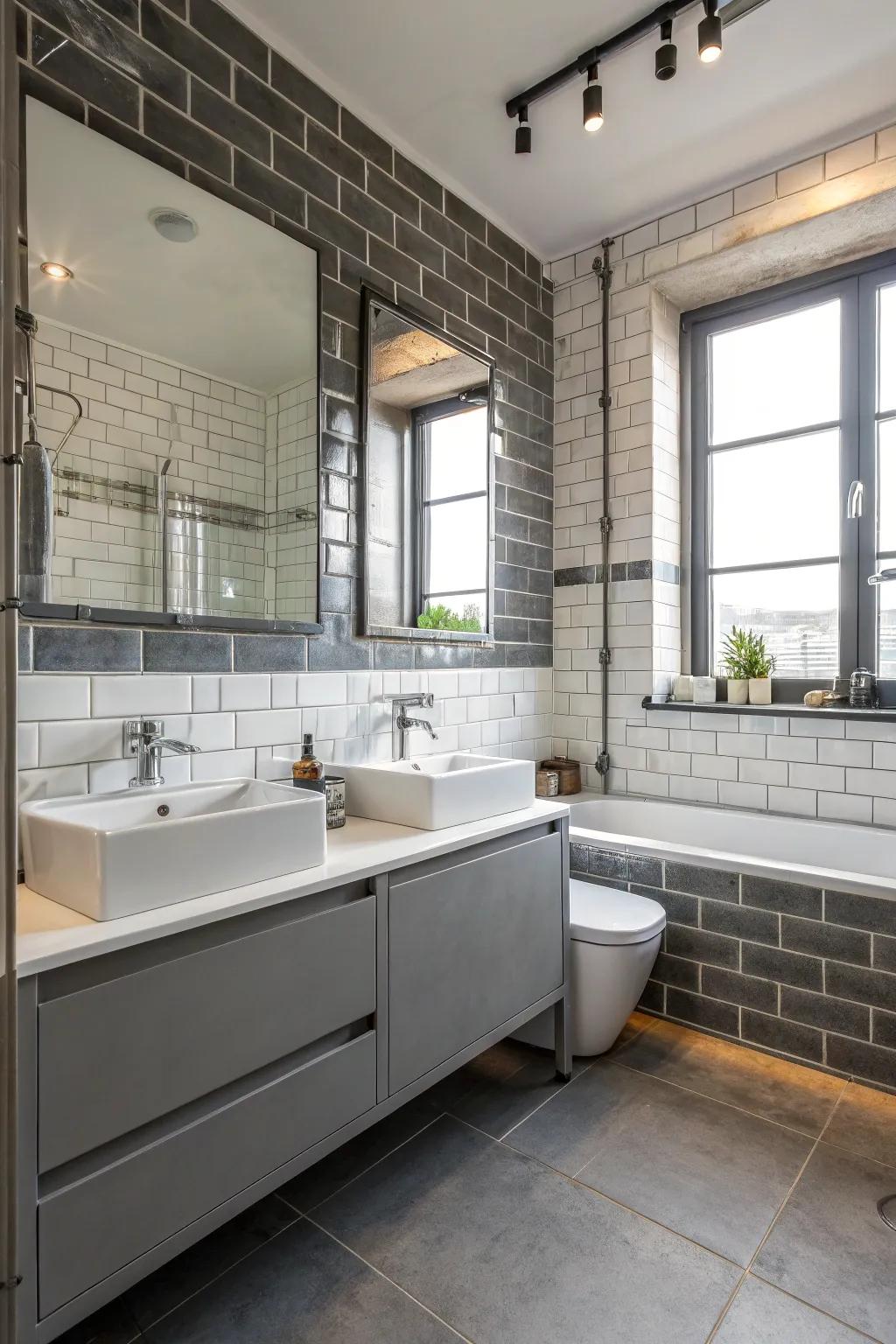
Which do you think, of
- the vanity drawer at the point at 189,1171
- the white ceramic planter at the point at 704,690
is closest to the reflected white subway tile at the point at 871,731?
the white ceramic planter at the point at 704,690

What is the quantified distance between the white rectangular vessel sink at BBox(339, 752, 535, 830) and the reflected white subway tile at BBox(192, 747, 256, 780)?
25cm

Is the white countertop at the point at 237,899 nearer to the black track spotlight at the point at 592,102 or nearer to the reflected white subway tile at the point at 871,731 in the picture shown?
the reflected white subway tile at the point at 871,731

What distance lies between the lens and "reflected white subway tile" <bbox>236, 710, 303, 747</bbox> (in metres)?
1.98

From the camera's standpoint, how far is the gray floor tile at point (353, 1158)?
166 cm

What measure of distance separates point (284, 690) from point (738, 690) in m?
1.94

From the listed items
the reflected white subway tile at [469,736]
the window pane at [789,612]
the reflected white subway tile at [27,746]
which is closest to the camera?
the reflected white subway tile at [27,746]

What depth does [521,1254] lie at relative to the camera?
1.50 metres

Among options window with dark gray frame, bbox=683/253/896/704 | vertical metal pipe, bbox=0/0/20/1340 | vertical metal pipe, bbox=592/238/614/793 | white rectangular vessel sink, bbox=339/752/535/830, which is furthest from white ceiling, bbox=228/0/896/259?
white rectangular vessel sink, bbox=339/752/535/830

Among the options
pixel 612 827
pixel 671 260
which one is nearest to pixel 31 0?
pixel 671 260

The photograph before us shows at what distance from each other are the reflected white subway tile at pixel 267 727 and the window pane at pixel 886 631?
2.22m

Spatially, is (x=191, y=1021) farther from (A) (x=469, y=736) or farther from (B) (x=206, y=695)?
(A) (x=469, y=736)

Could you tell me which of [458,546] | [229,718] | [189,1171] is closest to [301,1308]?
[189,1171]

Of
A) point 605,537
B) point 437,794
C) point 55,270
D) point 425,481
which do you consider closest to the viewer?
point 55,270

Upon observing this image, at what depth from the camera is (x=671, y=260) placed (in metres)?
2.99
